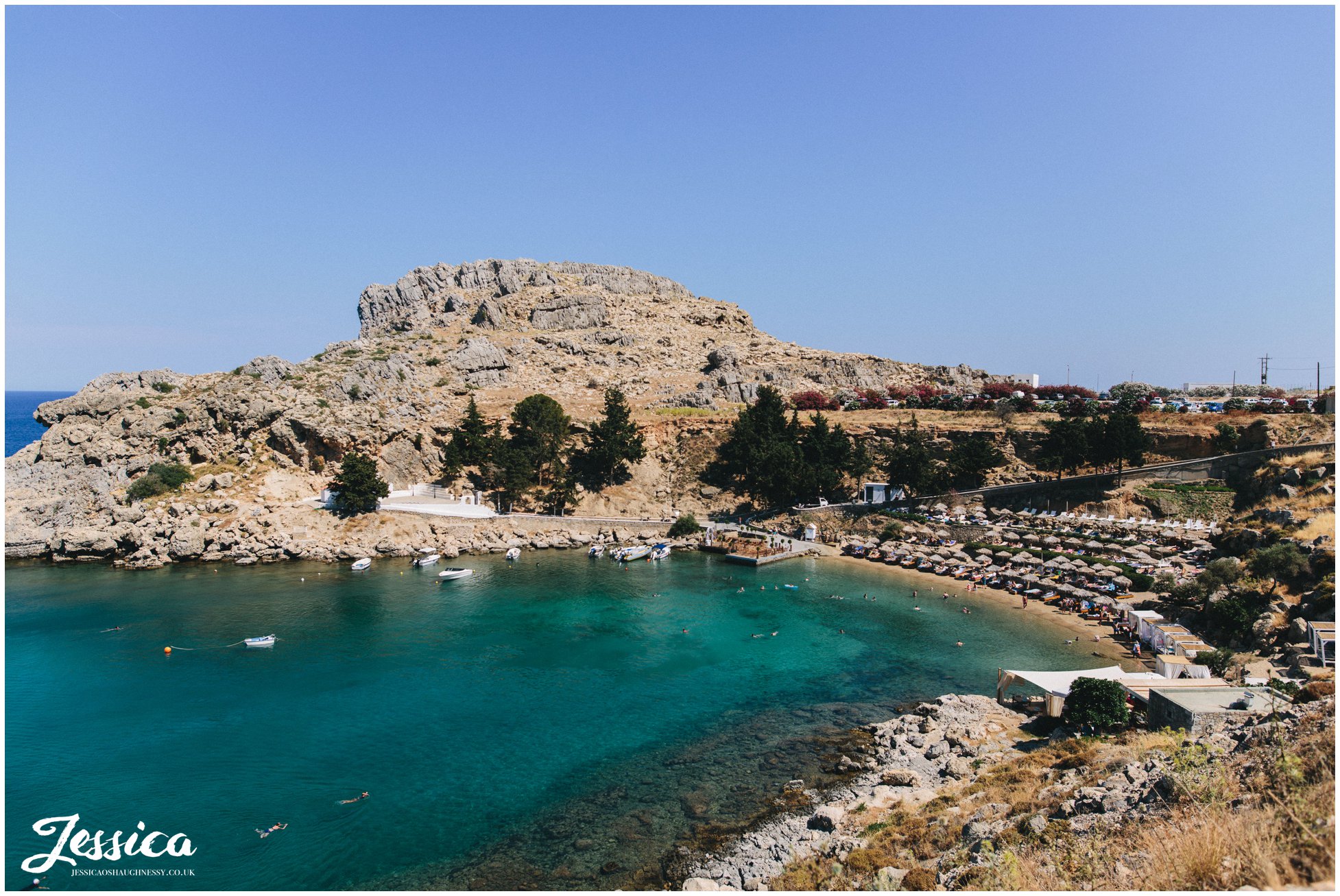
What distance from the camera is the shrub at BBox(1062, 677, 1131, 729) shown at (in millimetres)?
20984

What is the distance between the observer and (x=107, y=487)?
184ft

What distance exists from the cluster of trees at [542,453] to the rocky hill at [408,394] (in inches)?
120

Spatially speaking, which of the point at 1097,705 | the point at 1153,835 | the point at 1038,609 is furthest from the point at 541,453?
the point at 1153,835

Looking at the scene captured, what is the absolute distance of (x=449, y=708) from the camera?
26.9 meters

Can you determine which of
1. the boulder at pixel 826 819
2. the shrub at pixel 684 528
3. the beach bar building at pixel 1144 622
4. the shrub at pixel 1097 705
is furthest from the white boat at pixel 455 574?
the beach bar building at pixel 1144 622

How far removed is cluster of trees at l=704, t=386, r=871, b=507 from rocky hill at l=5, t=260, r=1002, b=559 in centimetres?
422

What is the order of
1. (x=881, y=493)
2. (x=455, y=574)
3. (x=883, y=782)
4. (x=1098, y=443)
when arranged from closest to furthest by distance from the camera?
(x=883, y=782) < (x=455, y=574) < (x=1098, y=443) < (x=881, y=493)

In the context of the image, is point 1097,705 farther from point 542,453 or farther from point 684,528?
point 542,453

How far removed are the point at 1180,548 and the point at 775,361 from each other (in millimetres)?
61536

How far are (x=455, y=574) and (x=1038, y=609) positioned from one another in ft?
120

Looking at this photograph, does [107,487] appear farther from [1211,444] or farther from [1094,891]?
[1211,444]

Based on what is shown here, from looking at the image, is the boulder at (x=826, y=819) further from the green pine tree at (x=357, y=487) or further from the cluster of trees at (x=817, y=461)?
the green pine tree at (x=357, y=487)

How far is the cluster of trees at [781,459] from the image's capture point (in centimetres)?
5881

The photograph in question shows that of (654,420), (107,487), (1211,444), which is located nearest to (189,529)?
(107,487)
